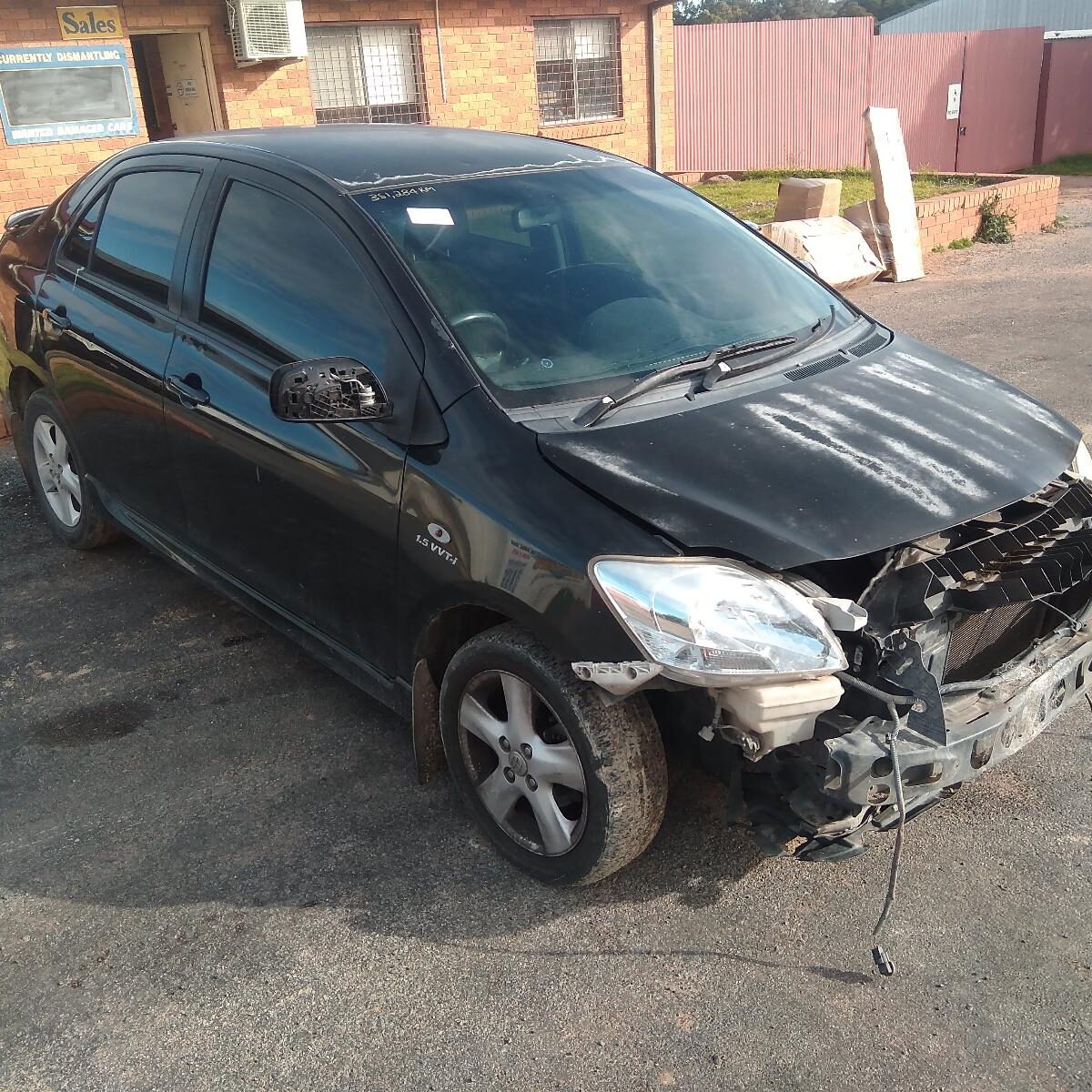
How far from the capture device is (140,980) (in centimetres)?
279

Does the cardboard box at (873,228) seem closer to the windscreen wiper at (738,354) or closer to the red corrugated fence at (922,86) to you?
the windscreen wiper at (738,354)

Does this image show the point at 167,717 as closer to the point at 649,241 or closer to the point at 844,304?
the point at 649,241

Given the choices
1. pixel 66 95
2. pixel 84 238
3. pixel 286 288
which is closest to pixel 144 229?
pixel 84 238

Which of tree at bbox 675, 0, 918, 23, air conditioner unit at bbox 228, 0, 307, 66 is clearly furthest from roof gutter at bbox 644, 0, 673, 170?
tree at bbox 675, 0, 918, 23

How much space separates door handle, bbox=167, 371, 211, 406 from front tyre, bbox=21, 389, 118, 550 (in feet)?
3.83

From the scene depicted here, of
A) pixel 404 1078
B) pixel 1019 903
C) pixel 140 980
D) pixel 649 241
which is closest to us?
pixel 404 1078

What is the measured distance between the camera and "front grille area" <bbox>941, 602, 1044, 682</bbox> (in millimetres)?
2943

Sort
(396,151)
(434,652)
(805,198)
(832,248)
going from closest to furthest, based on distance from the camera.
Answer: (434,652), (396,151), (832,248), (805,198)

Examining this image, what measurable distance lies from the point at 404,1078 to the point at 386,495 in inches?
57.0

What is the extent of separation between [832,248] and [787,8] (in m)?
69.7

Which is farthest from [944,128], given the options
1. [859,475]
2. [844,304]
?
[859,475]

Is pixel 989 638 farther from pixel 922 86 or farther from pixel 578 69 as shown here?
pixel 922 86

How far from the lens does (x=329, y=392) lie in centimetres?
297

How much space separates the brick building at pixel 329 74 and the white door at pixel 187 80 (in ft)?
0.07
